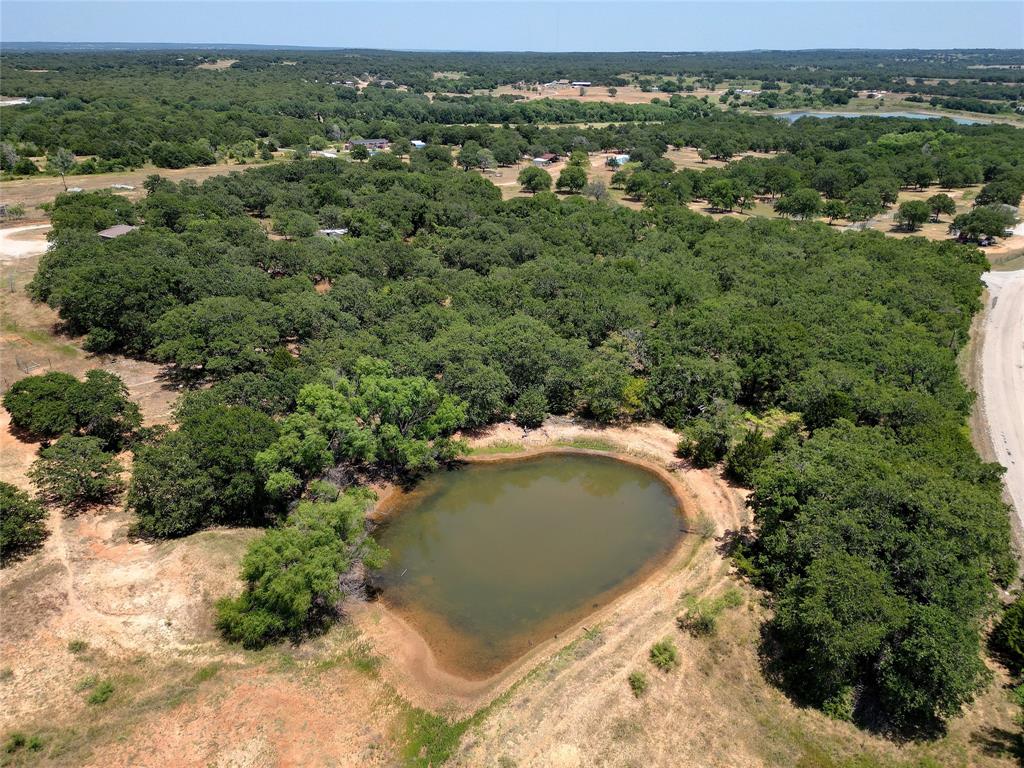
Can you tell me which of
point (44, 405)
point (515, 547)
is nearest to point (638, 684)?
point (515, 547)

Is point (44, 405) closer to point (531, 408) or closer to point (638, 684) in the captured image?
point (531, 408)

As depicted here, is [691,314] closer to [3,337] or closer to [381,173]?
[3,337]

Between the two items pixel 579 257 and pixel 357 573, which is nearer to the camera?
pixel 357 573

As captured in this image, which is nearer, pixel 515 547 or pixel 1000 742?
pixel 1000 742

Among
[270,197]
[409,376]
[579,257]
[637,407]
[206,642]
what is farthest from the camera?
[270,197]

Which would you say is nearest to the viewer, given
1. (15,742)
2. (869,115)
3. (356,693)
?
(15,742)

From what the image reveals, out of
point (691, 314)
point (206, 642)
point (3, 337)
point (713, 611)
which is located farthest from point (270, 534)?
point (3, 337)

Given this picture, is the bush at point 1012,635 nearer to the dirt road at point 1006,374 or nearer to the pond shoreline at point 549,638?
the dirt road at point 1006,374

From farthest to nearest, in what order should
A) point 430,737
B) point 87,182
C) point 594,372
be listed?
1. point 87,182
2. point 594,372
3. point 430,737

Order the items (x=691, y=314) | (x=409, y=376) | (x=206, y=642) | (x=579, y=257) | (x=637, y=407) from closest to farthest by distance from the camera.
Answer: (x=206, y=642) → (x=409, y=376) → (x=637, y=407) → (x=691, y=314) → (x=579, y=257)
